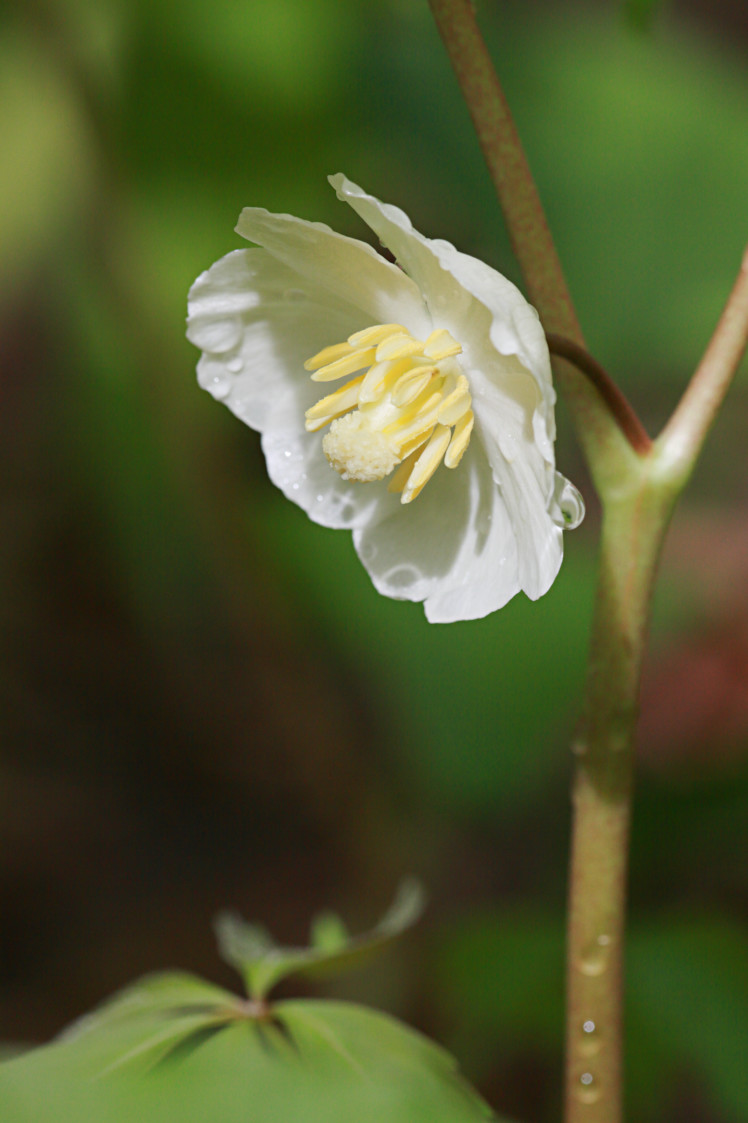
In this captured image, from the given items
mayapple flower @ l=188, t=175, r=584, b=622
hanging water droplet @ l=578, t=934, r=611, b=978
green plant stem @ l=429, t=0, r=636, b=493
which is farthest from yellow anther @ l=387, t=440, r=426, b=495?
hanging water droplet @ l=578, t=934, r=611, b=978

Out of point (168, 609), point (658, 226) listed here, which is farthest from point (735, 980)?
point (658, 226)

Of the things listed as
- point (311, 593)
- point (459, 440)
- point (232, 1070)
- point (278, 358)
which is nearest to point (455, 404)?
point (459, 440)

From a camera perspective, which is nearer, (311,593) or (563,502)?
(563,502)

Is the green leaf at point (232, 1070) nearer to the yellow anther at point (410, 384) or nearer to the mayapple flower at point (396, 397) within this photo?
the mayapple flower at point (396, 397)

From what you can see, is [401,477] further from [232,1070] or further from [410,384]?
[232,1070]

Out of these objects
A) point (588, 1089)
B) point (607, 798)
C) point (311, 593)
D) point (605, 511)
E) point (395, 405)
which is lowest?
point (311, 593)

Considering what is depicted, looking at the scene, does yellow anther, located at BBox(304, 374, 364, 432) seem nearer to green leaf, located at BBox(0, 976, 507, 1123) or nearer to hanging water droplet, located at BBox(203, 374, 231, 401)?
hanging water droplet, located at BBox(203, 374, 231, 401)

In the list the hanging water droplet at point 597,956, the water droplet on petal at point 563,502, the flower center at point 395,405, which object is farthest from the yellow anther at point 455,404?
the hanging water droplet at point 597,956
